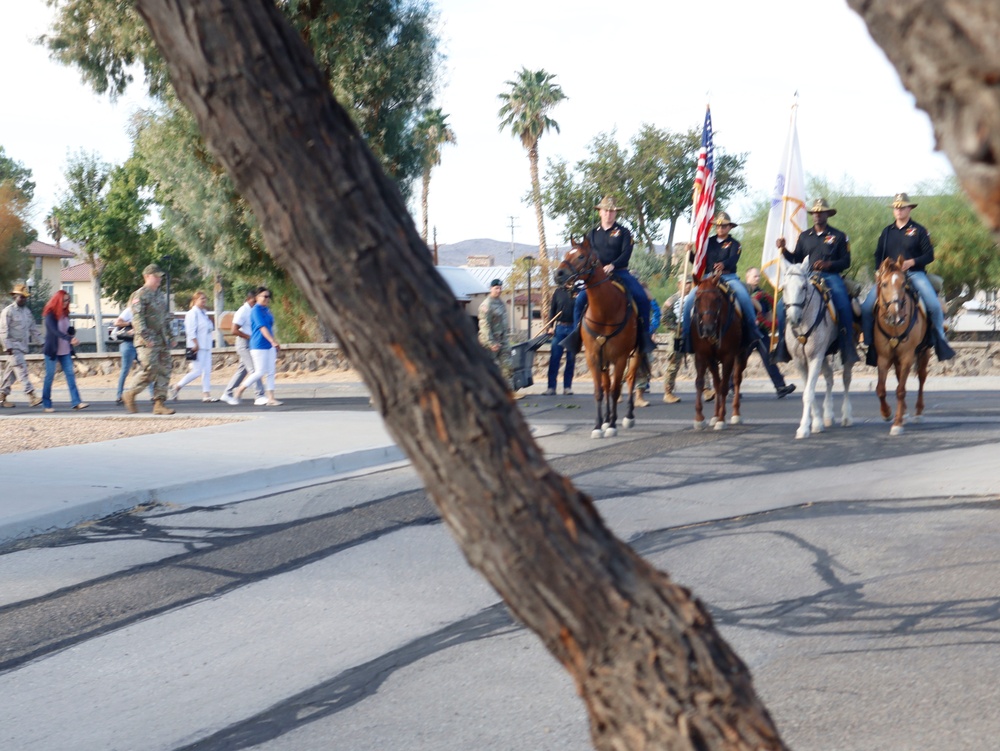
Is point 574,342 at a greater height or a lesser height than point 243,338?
lesser

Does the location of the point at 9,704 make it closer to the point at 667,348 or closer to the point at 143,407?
the point at 143,407

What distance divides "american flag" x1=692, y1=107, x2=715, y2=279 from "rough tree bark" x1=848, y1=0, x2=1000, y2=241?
47.4 feet

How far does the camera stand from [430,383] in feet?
7.59

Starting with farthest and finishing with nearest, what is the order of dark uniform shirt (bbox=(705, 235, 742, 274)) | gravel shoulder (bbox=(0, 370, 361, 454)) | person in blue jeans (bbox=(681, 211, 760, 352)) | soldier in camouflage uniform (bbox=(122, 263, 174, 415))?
soldier in camouflage uniform (bbox=(122, 263, 174, 415)) → dark uniform shirt (bbox=(705, 235, 742, 274)) → person in blue jeans (bbox=(681, 211, 760, 352)) → gravel shoulder (bbox=(0, 370, 361, 454))

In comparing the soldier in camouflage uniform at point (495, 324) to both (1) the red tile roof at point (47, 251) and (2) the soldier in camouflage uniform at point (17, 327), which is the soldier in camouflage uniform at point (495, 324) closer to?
(2) the soldier in camouflage uniform at point (17, 327)

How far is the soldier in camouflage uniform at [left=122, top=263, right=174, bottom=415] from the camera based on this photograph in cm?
1827

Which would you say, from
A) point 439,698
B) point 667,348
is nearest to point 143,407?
point 667,348

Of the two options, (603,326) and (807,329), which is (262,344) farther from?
(807,329)

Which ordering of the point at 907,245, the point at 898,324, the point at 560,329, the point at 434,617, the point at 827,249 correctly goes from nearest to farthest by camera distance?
the point at 434,617, the point at 898,324, the point at 907,245, the point at 827,249, the point at 560,329

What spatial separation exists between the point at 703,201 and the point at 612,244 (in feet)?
10.8

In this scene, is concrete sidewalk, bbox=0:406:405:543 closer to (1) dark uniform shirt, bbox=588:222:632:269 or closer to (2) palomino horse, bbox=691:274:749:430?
(1) dark uniform shirt, bbox=588:222:632:269

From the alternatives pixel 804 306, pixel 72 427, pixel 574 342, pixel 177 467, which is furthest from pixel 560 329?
pixel 177 467

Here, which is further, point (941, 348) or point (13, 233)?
point (13, 233)

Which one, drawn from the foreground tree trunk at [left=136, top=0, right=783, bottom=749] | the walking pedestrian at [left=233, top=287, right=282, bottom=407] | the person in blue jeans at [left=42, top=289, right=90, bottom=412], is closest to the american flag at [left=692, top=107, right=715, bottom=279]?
the walking pedestrian at [left=233, top=287, right=282, bottom=407]
